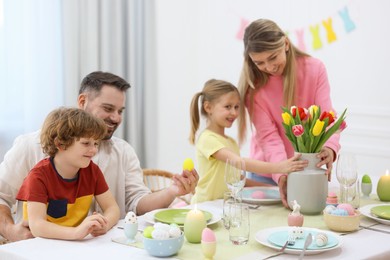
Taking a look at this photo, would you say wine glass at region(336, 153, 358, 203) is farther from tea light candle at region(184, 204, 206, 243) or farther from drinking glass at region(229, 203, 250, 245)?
tea light candle at region(184, 204, 206, 243)

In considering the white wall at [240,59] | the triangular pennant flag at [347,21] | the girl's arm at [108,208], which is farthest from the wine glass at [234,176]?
the triangular pennant flag at [347,21]

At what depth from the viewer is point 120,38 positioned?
4266 mm

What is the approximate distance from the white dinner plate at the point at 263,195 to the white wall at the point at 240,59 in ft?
4.45

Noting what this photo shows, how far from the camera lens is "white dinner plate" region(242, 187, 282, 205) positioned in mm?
2412

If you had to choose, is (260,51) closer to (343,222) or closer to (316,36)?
(343,222)

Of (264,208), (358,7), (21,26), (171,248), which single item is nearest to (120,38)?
(21,26)

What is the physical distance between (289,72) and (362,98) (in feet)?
4.07

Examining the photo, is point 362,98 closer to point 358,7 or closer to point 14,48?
point 358,7

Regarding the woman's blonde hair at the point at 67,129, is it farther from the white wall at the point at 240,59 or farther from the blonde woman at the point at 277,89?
the white wall at the point at 240,59

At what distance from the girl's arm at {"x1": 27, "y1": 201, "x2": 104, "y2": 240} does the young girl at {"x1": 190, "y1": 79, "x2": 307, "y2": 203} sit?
793 millimetres

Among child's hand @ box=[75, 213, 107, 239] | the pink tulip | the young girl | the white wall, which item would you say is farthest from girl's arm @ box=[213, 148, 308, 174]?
the white wall

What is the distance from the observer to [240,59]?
4.45m

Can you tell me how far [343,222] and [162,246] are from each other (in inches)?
24.3

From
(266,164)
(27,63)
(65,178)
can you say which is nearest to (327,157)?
(266,164)
